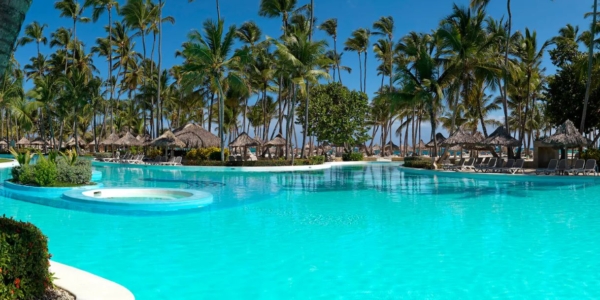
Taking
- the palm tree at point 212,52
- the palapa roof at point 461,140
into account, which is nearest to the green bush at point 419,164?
the palapa roof at point 461,140

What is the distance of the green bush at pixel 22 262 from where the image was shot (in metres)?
3.20

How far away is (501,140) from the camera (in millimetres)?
23875

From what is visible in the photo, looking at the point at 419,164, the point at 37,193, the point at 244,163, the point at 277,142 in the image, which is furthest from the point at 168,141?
the point at 419,164

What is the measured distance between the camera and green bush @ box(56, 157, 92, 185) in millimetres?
14312

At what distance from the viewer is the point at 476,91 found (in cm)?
2795

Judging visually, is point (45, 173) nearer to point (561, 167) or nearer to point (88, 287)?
point (88, 287)

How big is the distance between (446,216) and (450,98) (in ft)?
60.7

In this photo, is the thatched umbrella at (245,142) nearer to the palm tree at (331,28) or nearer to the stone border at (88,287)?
the palm tree at (331,28)

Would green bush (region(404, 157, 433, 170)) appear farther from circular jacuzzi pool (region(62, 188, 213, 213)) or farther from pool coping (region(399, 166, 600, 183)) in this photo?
circular jacuzzi pool (region(62, 188, 213, 213))

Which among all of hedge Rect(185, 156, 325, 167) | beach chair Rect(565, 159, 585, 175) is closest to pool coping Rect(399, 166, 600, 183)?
beach chair Rect(565, 159, 585, 175)

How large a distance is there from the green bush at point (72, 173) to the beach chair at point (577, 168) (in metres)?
21.0

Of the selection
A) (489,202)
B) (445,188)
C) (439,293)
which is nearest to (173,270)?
(439,293)

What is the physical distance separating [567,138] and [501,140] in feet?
11.4

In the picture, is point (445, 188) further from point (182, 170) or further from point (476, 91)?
point (182, 170)
